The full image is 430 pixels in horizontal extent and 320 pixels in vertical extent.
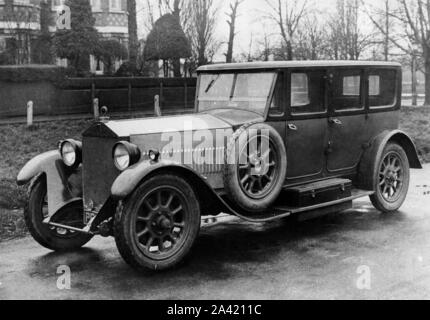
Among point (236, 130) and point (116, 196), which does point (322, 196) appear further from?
point (116, 196)

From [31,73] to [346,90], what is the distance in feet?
44.6

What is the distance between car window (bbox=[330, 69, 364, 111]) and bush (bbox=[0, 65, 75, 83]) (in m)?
13.3

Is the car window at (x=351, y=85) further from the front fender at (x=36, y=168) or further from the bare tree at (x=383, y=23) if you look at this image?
the bare tree at (x=383, y=23)

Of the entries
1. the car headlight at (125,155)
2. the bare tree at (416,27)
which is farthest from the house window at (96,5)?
the car headlight at (125,155)

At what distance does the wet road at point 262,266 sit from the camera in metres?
4.63

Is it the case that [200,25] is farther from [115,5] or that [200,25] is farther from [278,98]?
[278,98]

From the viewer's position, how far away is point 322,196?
255 inches

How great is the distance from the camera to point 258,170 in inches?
237

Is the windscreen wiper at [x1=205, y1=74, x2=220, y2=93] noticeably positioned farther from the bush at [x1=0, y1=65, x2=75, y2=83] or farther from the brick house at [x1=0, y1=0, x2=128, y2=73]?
the brick house at [x1=0, y1=0, x2=128, y2=73]

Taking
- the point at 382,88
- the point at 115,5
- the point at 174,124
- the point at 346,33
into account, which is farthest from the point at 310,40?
the point at 174,124

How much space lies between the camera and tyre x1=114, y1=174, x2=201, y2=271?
4902mm

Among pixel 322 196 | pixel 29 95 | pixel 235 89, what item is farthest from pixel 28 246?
A: pixel 29 95

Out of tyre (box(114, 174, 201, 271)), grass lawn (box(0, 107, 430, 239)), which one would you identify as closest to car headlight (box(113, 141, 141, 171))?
tyre (box(114, 174, 201, 271))
